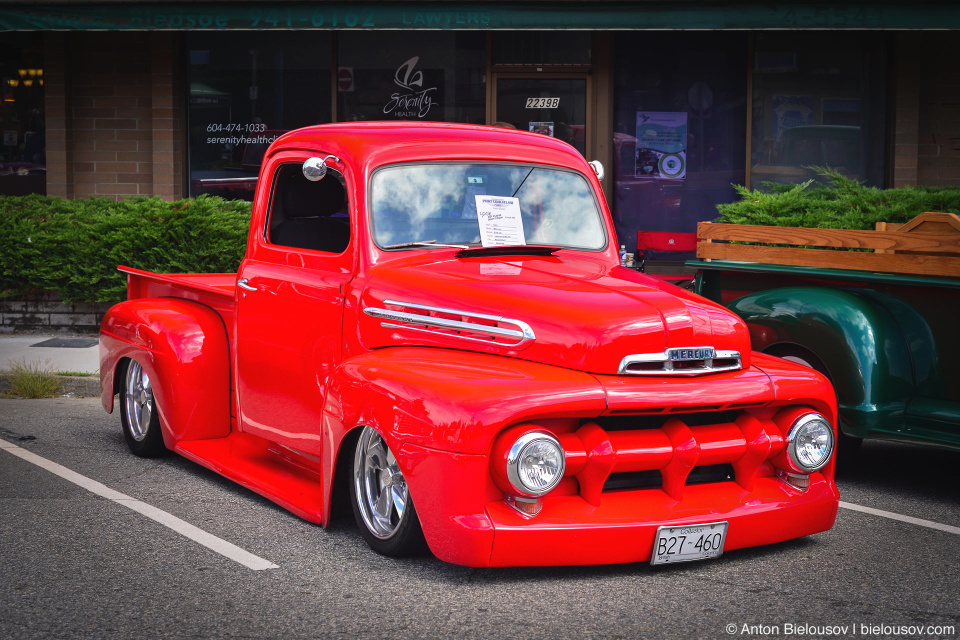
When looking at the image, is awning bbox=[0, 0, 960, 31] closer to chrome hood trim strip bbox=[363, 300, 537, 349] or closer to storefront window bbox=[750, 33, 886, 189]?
storefront window bbox=[750, 33, 886, 189]


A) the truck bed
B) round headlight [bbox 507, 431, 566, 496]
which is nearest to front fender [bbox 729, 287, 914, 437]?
round headlight [bbox 507, 431, 566, 496]

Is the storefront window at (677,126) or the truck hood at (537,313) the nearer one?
the truck hood at (537,313)

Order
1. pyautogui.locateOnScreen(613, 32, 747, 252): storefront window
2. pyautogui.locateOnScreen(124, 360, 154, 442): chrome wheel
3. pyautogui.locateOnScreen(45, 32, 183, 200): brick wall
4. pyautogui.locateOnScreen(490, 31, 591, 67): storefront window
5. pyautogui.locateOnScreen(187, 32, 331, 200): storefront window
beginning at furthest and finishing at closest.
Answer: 1. pyautogui.locateOnScreen(45, 32, 183, 200): brick wall
2. pyautogui.locateOnScreen(187, 32, 331, 200): storefront window
3. pyautogui.locateOnScreen(613, 32, 747, 252): storefront window
4. pyautogui.locateOnScreen(490, 31, 591, 67): storefront window
5. pyautogui.locateOnScreen(124, 360, 154, 442): chrome wheel

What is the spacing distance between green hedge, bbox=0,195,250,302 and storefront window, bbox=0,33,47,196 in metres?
3.17

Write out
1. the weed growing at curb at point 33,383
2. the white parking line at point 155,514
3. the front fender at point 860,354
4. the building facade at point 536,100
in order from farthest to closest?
1. the building facade at point 536,100
2. the weed growing at curb at point 33,383
3. the front fender at point 860,354
4. the white parking line at point 155,514

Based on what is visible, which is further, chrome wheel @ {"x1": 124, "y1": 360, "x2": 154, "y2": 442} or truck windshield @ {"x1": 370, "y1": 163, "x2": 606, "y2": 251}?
chrome wheel @ {"x1": 124, "y1": 360, "x2": 154, "y2": 442}

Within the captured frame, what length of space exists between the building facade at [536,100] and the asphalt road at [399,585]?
855cm

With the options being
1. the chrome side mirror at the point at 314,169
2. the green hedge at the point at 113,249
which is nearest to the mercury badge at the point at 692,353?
the chrome side mirror at the point at 314,169

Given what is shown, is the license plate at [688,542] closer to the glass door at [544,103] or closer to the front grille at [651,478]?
the front grille at [651,478]

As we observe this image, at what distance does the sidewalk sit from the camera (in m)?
9.09

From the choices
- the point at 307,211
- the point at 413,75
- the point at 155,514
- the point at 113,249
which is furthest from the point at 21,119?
the point at 155,514

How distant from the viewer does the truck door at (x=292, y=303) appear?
5.31 meters

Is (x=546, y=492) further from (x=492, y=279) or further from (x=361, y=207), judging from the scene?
(x=361, y=207)

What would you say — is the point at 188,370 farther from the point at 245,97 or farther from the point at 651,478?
the point at 245,97
